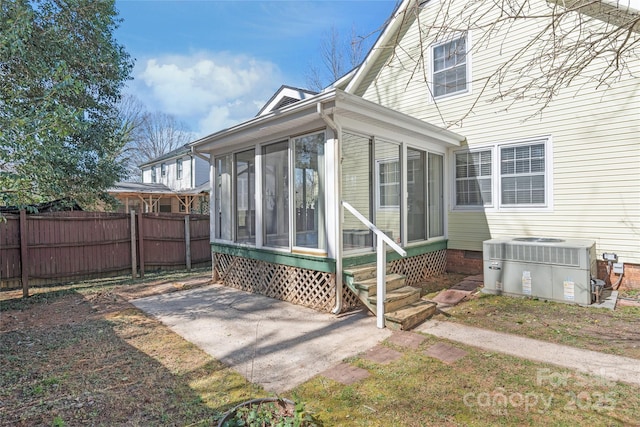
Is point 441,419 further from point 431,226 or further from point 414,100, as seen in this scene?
point 414,100

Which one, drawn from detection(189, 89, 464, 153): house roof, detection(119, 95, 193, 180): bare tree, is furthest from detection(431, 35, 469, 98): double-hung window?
detection(119, 95, 193, 180): bare tree

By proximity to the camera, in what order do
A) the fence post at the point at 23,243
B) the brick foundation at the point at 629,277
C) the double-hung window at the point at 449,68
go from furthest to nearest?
the double-hung window at the point at 449,68
the fence post at the point at 23,243
the brick foundation at the point at 629,277

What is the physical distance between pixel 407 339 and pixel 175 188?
21.7 meters

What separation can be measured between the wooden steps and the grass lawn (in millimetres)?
590

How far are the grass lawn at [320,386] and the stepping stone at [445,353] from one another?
7cm

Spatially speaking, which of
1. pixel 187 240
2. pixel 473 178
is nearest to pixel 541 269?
pixel 473 178

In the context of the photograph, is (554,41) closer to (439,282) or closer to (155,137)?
(439,282)

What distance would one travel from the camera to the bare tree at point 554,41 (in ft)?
9.29

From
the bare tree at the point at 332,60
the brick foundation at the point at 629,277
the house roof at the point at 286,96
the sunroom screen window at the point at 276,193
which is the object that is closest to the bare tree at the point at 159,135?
the bare tree at the point at 332,60

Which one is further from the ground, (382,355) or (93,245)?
(93,245)

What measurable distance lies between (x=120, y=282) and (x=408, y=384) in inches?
280

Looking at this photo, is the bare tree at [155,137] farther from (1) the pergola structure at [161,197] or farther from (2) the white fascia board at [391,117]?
(2) the white fascia board at [391,117]

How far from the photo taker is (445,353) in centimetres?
365

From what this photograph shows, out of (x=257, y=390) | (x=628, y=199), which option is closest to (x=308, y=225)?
(x=257, y=390)
